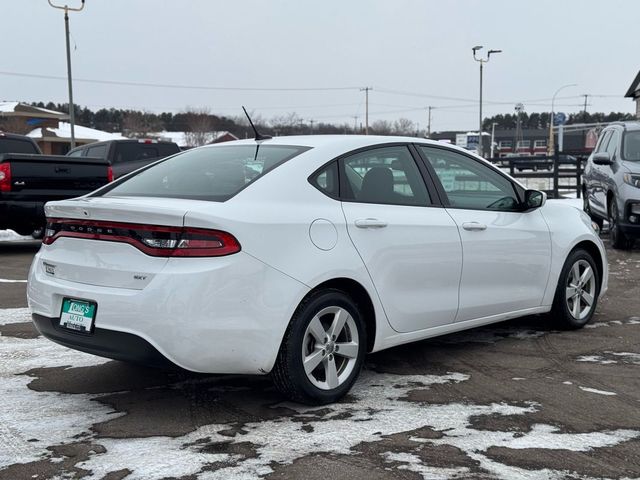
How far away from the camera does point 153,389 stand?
458 cm

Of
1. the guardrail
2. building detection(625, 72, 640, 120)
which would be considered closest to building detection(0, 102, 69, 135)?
building detection(625, 72, 640, 120)

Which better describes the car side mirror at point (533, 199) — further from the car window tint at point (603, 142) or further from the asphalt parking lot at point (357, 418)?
the car window tint at point (603, 142)

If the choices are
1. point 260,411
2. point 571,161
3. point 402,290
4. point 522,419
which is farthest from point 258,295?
point 571,161

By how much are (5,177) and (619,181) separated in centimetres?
881

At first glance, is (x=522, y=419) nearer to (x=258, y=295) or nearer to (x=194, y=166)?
(x=258, y=295)

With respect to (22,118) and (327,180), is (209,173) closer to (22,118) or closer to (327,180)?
(327,180)

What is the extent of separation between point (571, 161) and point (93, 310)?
57.2 feet

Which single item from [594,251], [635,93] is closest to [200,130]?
[635,93]

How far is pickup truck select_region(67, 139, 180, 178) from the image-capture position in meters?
16.2

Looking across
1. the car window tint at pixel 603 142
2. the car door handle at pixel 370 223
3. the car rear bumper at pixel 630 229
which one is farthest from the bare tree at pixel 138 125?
the car door handle at pixel 370 223

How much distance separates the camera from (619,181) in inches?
427

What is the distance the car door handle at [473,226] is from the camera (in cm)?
508

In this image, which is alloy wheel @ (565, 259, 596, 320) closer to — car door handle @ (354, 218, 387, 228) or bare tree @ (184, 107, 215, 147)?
car door handle @ (354, 218, 387, 228)

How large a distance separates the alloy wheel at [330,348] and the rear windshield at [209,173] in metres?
0.87
